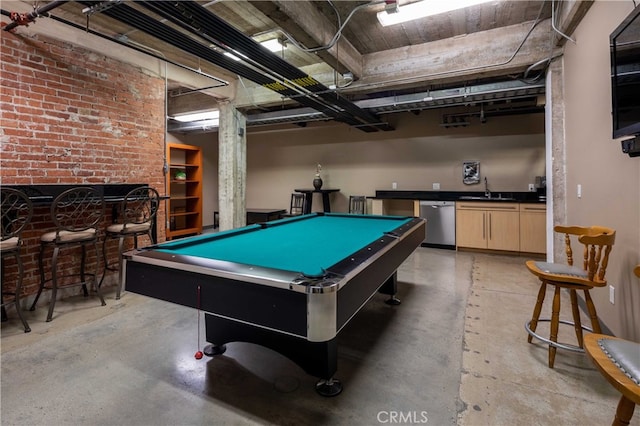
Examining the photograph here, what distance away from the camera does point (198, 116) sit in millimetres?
7051

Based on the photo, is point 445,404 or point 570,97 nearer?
point 445,404

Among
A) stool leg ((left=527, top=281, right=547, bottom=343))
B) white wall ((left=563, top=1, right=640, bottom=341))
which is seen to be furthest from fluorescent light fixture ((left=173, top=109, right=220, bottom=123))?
stool leg ((left=527, top=281, right=547, bottom=343))

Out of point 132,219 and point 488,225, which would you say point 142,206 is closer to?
point 132,219

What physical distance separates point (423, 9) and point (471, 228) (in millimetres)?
3809

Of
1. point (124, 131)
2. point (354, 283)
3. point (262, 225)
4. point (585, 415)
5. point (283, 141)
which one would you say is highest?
point (283, 141)

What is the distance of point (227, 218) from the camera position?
5.53m

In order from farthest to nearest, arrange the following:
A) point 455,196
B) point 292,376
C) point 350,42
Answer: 1. point 455,196
2. point 350,42
3. point 292,376

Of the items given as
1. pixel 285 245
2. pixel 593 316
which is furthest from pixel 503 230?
pixel 285 245

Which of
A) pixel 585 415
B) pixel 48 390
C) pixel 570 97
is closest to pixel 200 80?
pixel 48 390

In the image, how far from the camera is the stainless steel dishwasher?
18.7 feet

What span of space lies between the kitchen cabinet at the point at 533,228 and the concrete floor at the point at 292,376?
2.77 m

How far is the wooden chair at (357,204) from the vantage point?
695 cm

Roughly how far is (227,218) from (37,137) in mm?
2839

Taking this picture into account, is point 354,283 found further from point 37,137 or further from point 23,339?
point 37,137
